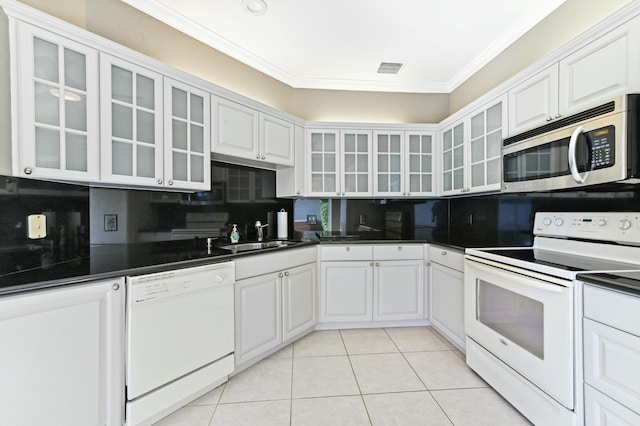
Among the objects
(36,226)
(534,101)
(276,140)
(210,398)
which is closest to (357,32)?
(276,140)

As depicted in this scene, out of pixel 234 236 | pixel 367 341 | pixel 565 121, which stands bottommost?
pixel 367 341

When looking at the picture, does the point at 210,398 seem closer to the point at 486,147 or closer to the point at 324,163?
the point at 324,163

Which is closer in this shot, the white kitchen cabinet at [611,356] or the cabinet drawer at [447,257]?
the white kitchen cabinet at [611,356]

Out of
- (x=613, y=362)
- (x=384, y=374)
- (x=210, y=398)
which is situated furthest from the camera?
(x=384, y=374)

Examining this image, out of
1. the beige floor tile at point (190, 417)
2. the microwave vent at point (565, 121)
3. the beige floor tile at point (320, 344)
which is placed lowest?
the beige floor tile at point (320, 344)

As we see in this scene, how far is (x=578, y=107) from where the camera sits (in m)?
1.61

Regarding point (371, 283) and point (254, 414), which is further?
point (371, 283)

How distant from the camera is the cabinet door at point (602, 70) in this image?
135 cm

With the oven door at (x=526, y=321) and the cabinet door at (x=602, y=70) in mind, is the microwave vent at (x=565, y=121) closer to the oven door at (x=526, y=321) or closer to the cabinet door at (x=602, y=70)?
the cabinet door at (x=602, y=70)

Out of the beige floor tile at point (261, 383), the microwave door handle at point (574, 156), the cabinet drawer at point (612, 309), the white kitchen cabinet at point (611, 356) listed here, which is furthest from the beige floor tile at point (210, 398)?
the microwave door handle at point (574, 156)

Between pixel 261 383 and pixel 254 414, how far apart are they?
1.03 feet

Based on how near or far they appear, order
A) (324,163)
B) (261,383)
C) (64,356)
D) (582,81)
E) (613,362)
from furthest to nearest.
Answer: (324,163) → (261,383) → (582,81) → (64,356) → (613,362)

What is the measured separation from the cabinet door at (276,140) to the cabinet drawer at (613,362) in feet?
8.02

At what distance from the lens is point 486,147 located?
243cm
